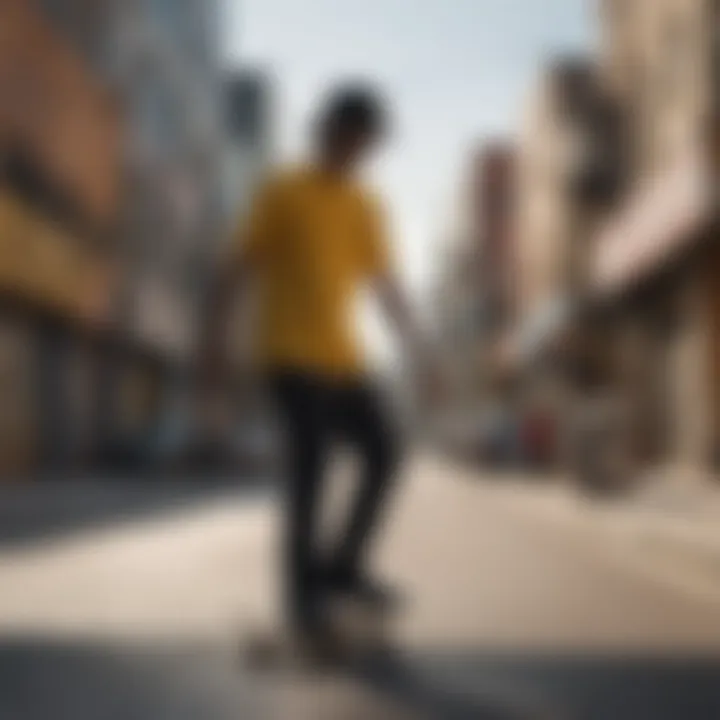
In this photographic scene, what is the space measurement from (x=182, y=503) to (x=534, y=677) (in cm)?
1388

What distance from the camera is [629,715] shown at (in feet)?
14.5

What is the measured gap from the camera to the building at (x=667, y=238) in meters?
24.0

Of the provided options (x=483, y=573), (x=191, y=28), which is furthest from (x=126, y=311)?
(x=483, y=573)

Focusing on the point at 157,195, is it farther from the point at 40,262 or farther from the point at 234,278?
the point at 234,278

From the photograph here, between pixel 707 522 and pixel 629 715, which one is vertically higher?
pixel 629 715

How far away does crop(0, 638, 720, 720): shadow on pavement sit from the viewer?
4.41 metres

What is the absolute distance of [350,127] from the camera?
5359 mm

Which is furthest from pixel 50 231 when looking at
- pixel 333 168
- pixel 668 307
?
pixel 333 168

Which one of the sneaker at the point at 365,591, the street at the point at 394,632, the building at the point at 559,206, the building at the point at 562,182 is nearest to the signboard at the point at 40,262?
the building at the point at 559,206

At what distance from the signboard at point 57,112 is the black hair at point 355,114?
22.4 meters

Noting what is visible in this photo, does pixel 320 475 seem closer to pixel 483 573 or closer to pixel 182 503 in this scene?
pixel 483 573

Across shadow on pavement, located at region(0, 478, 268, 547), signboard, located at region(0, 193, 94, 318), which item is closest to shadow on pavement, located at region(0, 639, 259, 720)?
shadow on pavement, located at region(0, 478, 268, 547)

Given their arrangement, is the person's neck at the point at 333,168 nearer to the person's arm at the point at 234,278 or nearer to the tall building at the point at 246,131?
the person's arm at the point at 234,278

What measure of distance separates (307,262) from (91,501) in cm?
1364
